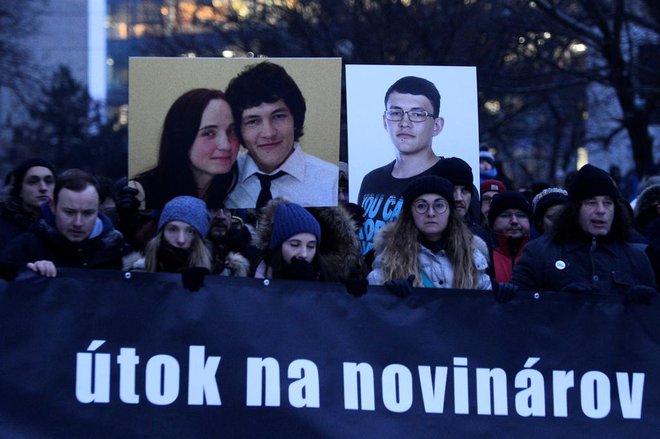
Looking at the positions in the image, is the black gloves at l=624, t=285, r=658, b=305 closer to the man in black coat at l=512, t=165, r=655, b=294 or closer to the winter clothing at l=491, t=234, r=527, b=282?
the man in black coat at l=512, t=165, r=655, b=294

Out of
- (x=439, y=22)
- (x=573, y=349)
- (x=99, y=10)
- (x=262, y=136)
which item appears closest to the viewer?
(x=573, y=349)

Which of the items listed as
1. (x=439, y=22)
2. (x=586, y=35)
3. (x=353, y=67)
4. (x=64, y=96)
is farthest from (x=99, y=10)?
(x=353, y=67)

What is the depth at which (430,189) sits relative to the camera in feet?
19.1

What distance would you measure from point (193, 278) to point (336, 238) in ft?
4.10

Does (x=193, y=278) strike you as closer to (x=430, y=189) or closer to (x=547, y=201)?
(x=430, y=189)

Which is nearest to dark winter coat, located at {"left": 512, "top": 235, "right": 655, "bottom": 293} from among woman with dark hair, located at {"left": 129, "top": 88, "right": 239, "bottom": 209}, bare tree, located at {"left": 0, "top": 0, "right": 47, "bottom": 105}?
woman with dark hair, located at {"left": 129, "top": 88, "right": 239, "bottom": 209}

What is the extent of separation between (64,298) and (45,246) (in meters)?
0.51

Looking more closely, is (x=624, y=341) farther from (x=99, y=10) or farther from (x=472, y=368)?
(x=99, y=10)

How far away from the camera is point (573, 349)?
5320 millimetres

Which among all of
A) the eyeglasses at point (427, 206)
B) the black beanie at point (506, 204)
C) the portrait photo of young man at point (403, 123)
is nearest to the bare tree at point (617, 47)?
the black beanie at point (506, 204)

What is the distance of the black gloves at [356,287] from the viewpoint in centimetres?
519

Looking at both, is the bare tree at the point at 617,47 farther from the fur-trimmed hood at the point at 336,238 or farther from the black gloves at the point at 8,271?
the black gloves at the point at 8,271

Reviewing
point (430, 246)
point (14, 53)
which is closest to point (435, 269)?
point (430, 246)

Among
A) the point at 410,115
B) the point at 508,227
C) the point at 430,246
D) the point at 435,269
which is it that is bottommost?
the point at 435,269
